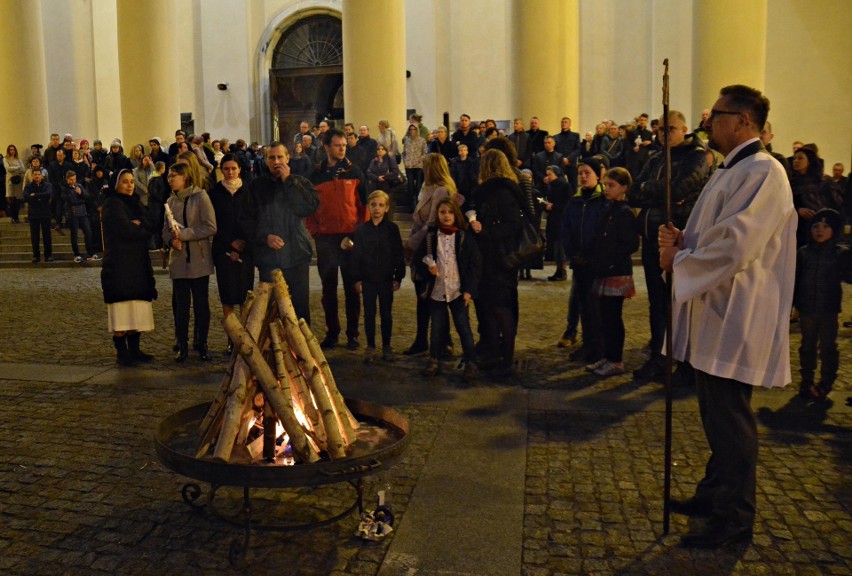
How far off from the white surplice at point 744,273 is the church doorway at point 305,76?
21.8 m

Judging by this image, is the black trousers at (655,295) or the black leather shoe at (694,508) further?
the black trousers at (655,295)

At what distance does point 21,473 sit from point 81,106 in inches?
895

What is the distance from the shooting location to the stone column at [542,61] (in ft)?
57.6

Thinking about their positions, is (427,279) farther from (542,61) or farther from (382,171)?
(542,61)

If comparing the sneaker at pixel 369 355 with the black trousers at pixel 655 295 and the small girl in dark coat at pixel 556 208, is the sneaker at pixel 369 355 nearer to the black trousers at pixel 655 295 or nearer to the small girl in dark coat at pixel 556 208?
the black trousers at pixel 655 295

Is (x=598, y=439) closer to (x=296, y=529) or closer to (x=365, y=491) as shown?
(x=365, y=491)

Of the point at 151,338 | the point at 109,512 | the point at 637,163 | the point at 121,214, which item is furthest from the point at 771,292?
the point at 637,163

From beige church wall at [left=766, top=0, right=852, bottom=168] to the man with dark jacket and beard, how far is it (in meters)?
13.8

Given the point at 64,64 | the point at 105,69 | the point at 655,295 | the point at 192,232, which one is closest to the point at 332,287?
the point at 192,232

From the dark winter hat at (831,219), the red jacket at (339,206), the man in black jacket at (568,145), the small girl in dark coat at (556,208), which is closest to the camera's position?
the dark winter hat at (831,219)

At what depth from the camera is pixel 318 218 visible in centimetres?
909


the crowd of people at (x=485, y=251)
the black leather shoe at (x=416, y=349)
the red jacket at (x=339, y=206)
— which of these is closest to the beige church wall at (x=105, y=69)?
the red jacket at (x=339, y=206)

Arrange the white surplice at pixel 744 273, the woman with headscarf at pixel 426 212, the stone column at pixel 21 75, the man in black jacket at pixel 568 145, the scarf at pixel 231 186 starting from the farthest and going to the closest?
the stone column at pixel 21 75, the man in black jacket at pixel 568 145, the scarf at pixel 231 186, the woman with headscarf at pixel 426 212, the white surplice at pixel 744 273

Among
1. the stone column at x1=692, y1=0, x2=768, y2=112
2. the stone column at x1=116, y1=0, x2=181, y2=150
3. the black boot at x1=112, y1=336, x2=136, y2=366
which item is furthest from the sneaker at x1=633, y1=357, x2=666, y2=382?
the stone column at x1=116, y1=0, x2=181, y2=150
